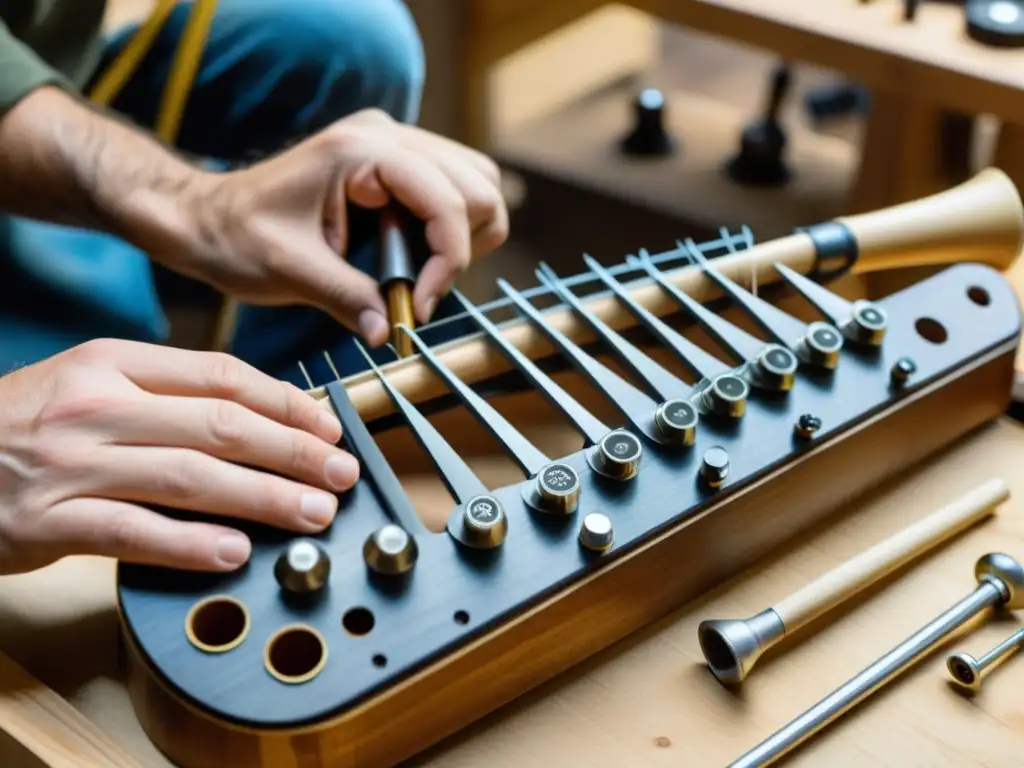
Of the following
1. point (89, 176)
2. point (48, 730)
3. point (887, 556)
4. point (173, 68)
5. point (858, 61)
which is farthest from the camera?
point (858, 61)

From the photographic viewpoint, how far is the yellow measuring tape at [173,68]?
93 cm

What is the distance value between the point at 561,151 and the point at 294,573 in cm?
124

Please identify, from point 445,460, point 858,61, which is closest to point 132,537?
point 445,460

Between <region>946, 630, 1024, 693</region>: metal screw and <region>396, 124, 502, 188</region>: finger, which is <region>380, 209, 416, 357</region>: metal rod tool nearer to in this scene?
<region>396, 124, 502, 188</region>: finger

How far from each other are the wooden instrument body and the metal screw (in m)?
0.11

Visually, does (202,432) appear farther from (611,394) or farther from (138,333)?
(138,333)

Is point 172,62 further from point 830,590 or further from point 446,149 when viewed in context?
point 830,590

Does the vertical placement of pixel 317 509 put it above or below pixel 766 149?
above

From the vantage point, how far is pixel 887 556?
57 cm

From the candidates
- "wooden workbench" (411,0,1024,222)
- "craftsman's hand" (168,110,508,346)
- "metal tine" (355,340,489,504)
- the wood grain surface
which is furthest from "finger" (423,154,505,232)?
"wooden workbench" (411,0,1024,222)

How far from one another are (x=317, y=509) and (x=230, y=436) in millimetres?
54

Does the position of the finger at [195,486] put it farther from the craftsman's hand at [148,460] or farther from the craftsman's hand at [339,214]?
the craftsman's hand at [339,214]

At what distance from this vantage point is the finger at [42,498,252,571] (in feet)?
1.54

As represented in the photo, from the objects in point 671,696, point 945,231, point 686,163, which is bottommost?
point 686,163
